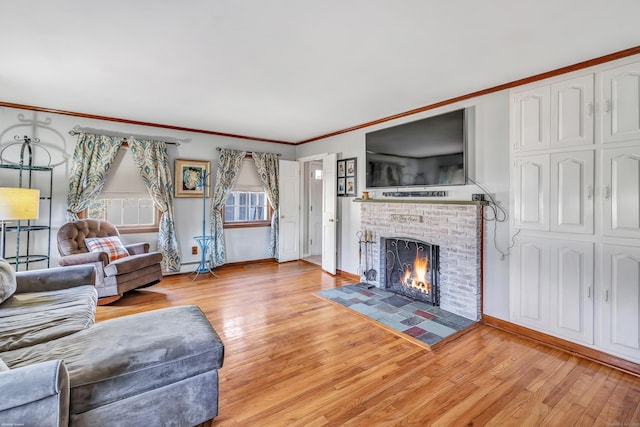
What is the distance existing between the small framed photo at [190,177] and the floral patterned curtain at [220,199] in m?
0.18

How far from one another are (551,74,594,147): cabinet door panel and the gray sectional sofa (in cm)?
318

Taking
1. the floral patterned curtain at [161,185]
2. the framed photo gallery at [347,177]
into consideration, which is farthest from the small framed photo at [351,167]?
the floral patterned curtain at [161,185]

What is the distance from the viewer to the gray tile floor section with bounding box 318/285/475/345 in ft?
9.46

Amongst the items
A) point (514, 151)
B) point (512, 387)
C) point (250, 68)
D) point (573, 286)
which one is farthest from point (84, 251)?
point (573, 286)

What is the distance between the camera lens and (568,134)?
2.58m

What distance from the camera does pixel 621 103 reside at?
232cm

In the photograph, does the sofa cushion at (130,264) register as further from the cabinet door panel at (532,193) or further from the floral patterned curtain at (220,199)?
the cabinet door panel at (532,193)

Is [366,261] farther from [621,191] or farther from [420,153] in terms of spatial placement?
[621,191]

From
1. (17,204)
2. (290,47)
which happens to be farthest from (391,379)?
(17,204)

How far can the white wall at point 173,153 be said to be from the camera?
3.90m

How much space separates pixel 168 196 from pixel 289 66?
3183mm

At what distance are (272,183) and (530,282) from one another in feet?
14.3

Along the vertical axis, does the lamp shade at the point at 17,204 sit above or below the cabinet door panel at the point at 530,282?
above

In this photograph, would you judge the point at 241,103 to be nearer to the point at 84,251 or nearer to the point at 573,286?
the point at 84,251
